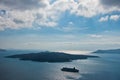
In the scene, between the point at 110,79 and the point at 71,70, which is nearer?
the point at 110,79

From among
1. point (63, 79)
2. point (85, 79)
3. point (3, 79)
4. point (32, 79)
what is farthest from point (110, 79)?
point (3, 79)

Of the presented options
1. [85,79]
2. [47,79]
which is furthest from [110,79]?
[47,79]

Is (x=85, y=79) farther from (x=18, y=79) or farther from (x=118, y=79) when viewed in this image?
(x=18, y=79)

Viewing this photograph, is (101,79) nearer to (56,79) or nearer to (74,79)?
(74,79)

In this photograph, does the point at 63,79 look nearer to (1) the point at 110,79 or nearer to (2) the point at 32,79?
(2) the point at 32,79

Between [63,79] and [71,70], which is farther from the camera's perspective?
[71,70]

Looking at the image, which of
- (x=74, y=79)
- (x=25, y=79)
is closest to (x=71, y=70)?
(x=74, y=79)

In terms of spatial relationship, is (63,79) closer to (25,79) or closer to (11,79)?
(25,79)
